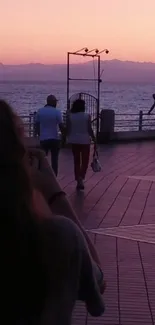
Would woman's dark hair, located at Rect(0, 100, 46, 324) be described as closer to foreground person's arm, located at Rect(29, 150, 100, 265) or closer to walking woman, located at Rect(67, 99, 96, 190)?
foreground person's arm, located at Rect(29, 150, 100, 265)

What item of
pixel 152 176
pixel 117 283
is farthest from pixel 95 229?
pixel 152 176

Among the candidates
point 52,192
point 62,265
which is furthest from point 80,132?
point 62,265

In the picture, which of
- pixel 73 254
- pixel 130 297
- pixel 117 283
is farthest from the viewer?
pixel 117 283

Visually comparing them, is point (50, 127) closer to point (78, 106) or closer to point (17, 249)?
point (78, 106)

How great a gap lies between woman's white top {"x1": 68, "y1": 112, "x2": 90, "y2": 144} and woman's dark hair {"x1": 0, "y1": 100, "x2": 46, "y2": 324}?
36.5 feet

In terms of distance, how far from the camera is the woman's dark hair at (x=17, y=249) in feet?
5.79

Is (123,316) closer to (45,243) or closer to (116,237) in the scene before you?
(116,237)

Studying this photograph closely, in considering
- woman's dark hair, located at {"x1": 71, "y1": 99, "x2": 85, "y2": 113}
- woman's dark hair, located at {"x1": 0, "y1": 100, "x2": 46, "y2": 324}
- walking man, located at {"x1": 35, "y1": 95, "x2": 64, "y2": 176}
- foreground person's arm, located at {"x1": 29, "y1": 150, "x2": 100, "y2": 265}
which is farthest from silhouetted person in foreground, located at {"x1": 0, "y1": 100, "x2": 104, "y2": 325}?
walking man, located at {"x1": 35, "y1": 95, "x2": 64, "y2": 176}

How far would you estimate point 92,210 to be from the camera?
35.6ft

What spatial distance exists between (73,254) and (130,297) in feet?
15.1

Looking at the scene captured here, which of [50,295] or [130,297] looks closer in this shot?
[50,295]

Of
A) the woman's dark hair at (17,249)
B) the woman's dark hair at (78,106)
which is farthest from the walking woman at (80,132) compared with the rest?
the woman's dark hair at (17,249)

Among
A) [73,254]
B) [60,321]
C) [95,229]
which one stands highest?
[73,254]

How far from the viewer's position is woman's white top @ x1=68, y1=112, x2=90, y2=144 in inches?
508
